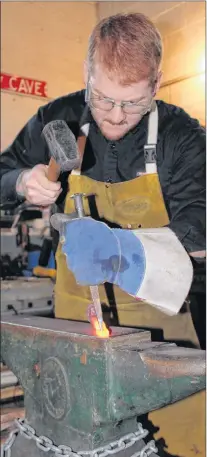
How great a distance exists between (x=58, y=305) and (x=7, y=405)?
0.73 meters

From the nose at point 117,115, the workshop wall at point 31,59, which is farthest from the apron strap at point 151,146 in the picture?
the workshop wall at point 31,59

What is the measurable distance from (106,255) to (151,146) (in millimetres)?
486

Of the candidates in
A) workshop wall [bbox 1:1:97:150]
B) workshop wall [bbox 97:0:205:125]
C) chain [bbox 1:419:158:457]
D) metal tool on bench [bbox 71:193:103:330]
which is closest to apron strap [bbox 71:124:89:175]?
workshop wall [bbox 97:0:205:125]

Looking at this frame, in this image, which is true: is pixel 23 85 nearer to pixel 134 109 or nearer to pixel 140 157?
pixel 140 157

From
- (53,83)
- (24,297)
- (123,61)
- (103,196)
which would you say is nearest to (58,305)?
(103,196)

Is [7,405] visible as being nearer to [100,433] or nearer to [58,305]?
[58,305]

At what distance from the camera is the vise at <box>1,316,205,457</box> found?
79cm

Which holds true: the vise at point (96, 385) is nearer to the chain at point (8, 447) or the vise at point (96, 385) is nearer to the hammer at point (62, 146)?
the chain at point (8, 447)

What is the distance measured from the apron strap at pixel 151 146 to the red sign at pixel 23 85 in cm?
203

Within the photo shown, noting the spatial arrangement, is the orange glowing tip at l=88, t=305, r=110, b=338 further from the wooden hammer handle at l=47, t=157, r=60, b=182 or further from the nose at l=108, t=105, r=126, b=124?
the nose at l=108, t=105, r=126, b=124

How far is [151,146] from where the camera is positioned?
47.0 inches

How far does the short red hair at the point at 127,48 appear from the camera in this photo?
0.96 meters

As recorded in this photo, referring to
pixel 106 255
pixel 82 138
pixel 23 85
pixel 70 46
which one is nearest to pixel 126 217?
pixel 82 138

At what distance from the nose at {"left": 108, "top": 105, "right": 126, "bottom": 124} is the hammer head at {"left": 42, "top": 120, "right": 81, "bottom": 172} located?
17cm
